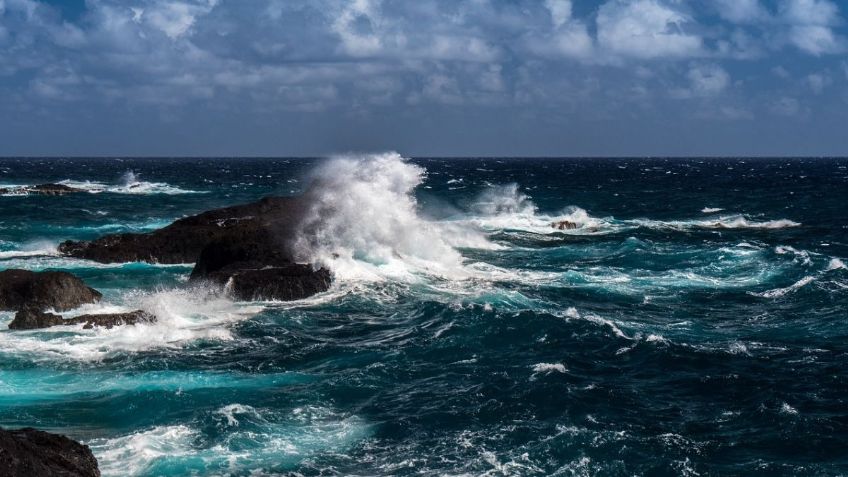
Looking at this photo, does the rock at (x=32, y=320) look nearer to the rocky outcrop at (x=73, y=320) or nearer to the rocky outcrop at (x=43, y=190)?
the rocky outcrop at (x=73, y=320)

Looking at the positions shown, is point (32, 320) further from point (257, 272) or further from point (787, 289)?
point (787, 289)

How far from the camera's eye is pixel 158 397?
18047mm

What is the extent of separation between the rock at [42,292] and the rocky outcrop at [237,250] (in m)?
4.59

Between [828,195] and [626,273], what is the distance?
5527 centimetres

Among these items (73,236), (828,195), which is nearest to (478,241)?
(73,236)

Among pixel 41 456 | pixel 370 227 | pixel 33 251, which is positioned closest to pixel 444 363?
pixel 41 456

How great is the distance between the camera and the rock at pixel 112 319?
2356 centimetres

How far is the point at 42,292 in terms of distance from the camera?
25828mm

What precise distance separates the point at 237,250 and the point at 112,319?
7956 mm

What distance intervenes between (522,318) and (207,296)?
10.7m

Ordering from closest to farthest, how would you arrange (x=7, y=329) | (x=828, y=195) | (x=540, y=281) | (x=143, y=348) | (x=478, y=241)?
1. (x=143, y=348)
2. (x=7, y=329)
3. (x=540, y=281)
4. (x=478, y=241)
5. (x=828, y=195)

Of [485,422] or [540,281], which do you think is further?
[540,281]

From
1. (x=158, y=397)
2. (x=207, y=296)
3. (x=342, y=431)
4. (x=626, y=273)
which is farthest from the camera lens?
(x=626, y=273)

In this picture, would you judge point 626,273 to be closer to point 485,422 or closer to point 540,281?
point 540,281
